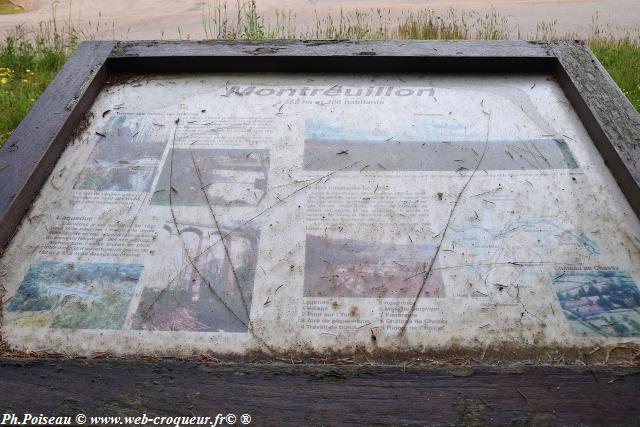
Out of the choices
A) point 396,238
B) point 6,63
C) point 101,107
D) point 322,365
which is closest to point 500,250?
point 396,238

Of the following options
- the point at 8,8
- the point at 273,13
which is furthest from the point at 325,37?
the point at 8,8

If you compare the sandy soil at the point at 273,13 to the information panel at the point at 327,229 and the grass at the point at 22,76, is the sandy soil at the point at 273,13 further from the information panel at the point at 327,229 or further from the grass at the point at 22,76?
the information panel at the point at 327,229

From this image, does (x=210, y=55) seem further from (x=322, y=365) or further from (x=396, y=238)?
(x=322, y=365)

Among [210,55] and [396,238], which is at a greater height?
[210,55]

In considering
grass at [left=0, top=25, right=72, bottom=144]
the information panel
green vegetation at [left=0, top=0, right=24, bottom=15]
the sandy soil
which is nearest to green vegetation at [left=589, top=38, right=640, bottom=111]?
the sandy soil

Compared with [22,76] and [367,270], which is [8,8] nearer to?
[22,76]

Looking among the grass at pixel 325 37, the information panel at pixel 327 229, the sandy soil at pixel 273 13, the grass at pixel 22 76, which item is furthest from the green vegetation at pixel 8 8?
the information panel at pixel 327 229

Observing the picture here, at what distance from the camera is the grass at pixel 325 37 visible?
135 inches

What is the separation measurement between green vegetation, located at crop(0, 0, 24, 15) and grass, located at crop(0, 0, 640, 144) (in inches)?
47.5

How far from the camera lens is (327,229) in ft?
5.03

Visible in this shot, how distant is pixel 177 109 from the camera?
1.96 meters

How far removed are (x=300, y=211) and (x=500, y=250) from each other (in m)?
0.63

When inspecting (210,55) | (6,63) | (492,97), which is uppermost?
(210,55)

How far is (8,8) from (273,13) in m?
3.63
